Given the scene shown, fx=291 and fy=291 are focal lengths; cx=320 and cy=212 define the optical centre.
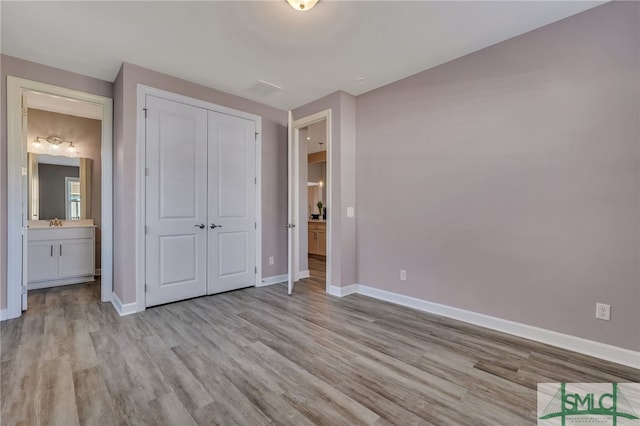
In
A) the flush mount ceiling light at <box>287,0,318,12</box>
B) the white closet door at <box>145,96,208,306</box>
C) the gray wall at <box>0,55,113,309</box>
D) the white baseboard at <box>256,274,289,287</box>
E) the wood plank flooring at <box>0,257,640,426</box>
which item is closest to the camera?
the wood plank flooring at <box>0,257,640,426</box>

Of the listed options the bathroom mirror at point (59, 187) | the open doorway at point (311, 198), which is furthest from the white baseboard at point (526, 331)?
the bathroom mirror at point (59, 187)

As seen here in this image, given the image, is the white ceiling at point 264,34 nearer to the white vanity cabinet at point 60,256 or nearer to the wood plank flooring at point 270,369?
the white vanity cabinet at point 60,256

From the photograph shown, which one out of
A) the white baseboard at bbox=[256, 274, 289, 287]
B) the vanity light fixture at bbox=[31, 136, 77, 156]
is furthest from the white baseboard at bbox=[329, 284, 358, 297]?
the vanity light fixture at bbox=[31, 136, 77, 156]

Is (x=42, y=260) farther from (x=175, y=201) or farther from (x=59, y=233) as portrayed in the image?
(x=175, y=201)

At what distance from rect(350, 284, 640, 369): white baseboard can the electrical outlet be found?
20cm

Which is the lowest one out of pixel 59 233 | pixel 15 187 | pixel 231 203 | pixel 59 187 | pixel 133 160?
pixel 59 233

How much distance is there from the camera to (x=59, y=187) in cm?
457

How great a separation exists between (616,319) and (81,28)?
16.2 ft

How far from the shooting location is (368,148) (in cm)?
389

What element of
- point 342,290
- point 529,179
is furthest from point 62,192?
point 529,179

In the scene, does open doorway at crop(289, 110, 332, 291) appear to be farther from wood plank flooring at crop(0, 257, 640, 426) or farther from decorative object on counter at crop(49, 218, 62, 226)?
decorative object on counter at crop(49, 218, 62, 226)

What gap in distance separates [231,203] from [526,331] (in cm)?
356

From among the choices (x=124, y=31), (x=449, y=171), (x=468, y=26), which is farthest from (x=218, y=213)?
(x=468, y=26)

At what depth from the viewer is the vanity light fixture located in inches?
174
